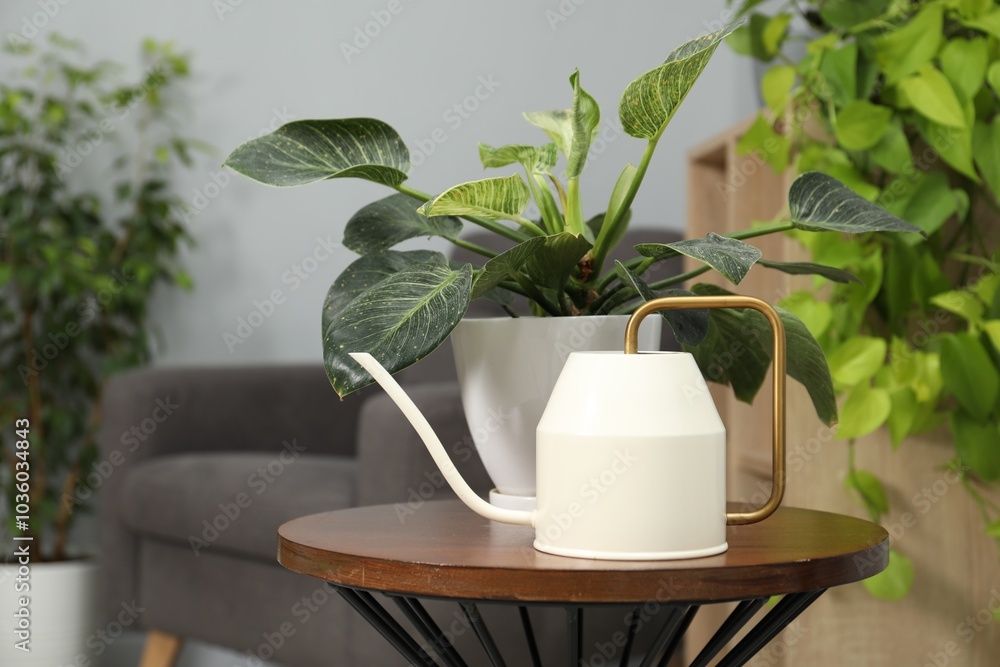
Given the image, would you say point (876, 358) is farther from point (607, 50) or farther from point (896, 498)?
point (607, 50)

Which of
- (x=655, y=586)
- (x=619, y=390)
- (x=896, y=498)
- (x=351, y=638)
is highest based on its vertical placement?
(x=619, y=390)

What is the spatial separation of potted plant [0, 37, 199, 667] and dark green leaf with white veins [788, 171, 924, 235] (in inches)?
70.6

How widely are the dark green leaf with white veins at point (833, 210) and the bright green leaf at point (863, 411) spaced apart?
0.40m

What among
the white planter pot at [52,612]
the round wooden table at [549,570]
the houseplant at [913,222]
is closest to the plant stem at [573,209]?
the round wooden table at [549,570]

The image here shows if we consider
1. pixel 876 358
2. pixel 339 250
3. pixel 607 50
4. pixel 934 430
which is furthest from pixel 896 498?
pixel 339 250

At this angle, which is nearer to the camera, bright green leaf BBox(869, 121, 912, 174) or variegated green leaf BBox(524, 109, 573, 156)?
variegated green leaf BBox(524, 109, 573, 156)

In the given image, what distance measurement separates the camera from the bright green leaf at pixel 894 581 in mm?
1139

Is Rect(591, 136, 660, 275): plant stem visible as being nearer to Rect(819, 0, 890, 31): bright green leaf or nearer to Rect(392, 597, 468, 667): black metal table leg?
Rect(392, 597, 468, 667): black metal table leg

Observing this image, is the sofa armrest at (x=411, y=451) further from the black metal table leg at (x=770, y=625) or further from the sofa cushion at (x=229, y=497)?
the black metal table leg at (x=770, y=625)

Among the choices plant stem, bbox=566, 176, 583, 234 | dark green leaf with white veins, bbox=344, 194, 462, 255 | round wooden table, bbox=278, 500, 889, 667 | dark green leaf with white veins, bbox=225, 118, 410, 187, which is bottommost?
round wooden table, bbox=278, 500, 889, 667

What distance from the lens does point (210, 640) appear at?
1658mm

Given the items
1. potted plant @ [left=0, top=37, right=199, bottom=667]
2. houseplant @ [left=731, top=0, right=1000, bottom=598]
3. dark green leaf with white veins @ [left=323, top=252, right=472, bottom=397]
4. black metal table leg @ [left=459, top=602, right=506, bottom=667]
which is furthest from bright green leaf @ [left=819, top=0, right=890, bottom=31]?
potted plant @ [left=0, top=37, right=199, bottom=667]

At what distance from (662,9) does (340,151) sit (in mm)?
1655

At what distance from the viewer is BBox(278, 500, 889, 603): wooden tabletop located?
57 centimetres
